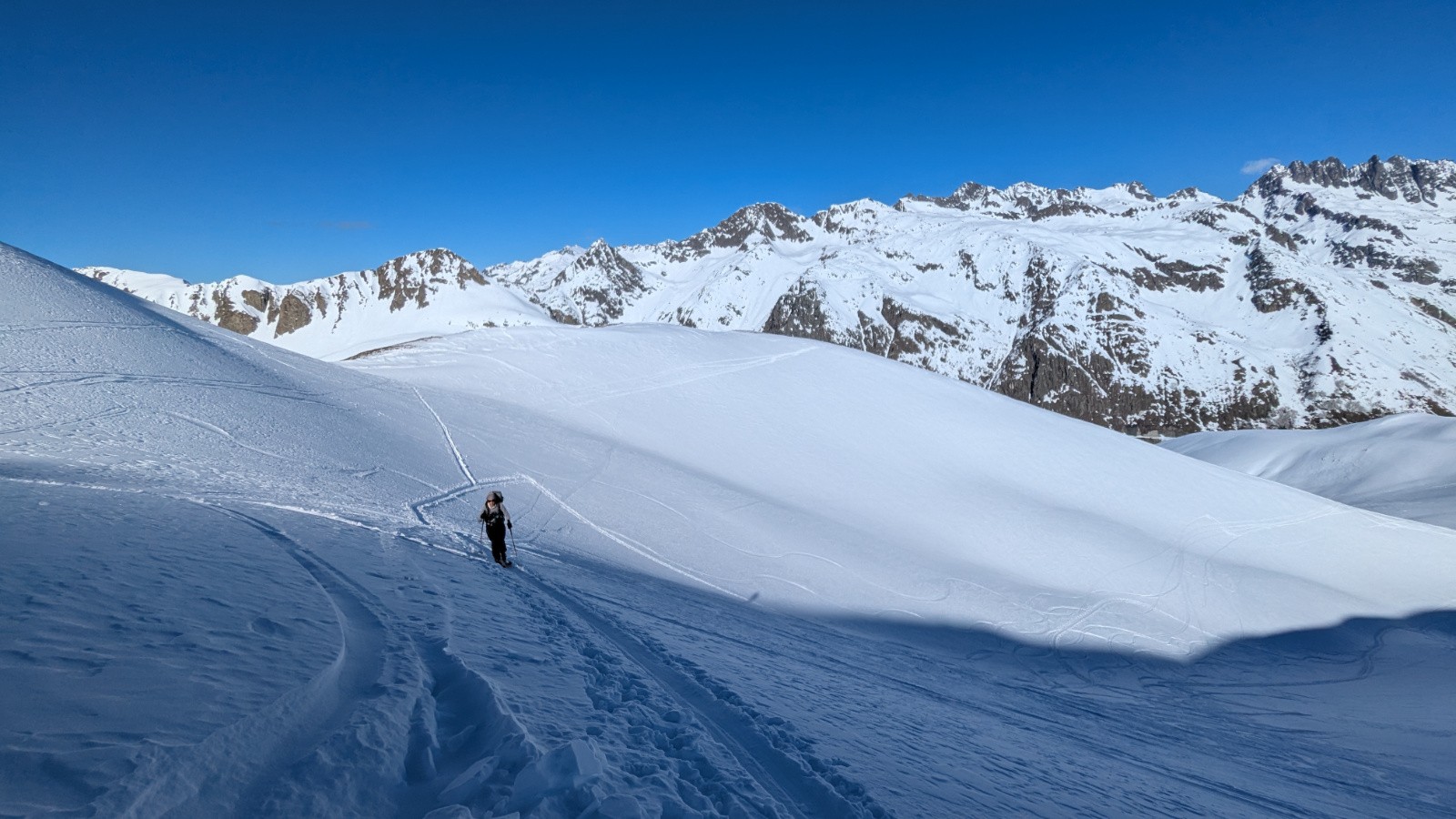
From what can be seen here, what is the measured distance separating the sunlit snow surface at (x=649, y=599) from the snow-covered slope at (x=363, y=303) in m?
155

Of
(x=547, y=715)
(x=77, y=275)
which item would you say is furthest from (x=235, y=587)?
(x=77, y=275)

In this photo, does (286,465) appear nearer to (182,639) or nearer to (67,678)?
(182,639)

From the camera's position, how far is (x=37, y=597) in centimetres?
532

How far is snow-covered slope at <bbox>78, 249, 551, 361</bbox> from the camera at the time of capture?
177 meters

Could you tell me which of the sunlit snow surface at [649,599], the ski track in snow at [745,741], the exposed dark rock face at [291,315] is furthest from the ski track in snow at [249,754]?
the exposed dark rock face at [291,315]

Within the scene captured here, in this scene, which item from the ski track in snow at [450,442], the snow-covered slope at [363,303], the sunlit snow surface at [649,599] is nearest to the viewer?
the sunlit snow surface at [649,599]

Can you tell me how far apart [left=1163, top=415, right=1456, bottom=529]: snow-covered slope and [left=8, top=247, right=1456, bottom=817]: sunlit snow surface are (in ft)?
86.4

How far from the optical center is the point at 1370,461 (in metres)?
56.3

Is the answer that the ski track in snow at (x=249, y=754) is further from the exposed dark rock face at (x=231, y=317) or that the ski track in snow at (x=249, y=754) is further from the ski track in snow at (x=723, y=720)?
the exposed dark rock face at (x=231, y=317)

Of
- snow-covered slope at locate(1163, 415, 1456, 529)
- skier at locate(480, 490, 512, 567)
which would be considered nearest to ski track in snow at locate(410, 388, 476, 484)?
skier at locate(480, 490, 512, 567)

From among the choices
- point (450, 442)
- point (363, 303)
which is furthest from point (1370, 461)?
point (363, 303)

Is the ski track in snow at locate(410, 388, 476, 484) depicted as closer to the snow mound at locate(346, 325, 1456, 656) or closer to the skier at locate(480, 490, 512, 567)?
the snow mound at locate(346, 325, 1456, 656)

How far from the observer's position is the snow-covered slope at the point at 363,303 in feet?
582

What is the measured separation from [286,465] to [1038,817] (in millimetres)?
15914
